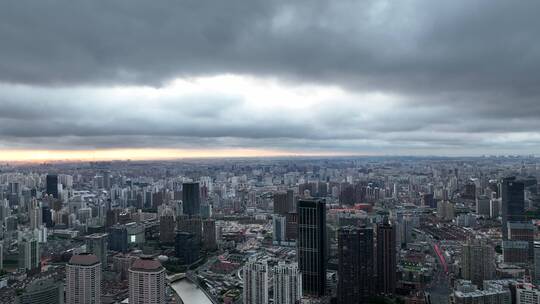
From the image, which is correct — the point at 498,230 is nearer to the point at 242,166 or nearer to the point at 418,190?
the point at 418,190

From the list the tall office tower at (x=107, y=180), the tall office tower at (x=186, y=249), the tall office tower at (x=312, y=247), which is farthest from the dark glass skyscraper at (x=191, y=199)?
the tall office tower at (x=312, y=247)

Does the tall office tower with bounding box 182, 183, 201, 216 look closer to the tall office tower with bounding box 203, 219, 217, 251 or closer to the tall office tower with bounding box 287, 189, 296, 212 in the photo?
the tall office tower with bounding box 203, 219, 217, 251

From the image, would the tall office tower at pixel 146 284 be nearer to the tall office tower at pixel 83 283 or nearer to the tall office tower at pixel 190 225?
the tall office tower at pixel 83 283

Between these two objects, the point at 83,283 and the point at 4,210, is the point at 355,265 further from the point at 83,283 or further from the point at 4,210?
the point at 4,210

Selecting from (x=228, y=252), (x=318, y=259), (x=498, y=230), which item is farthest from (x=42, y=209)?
(x=498, y=230)

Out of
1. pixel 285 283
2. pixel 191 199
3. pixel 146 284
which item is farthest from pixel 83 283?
pixel 191 199

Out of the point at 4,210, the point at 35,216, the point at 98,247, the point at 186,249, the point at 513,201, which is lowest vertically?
the point at 186,249
